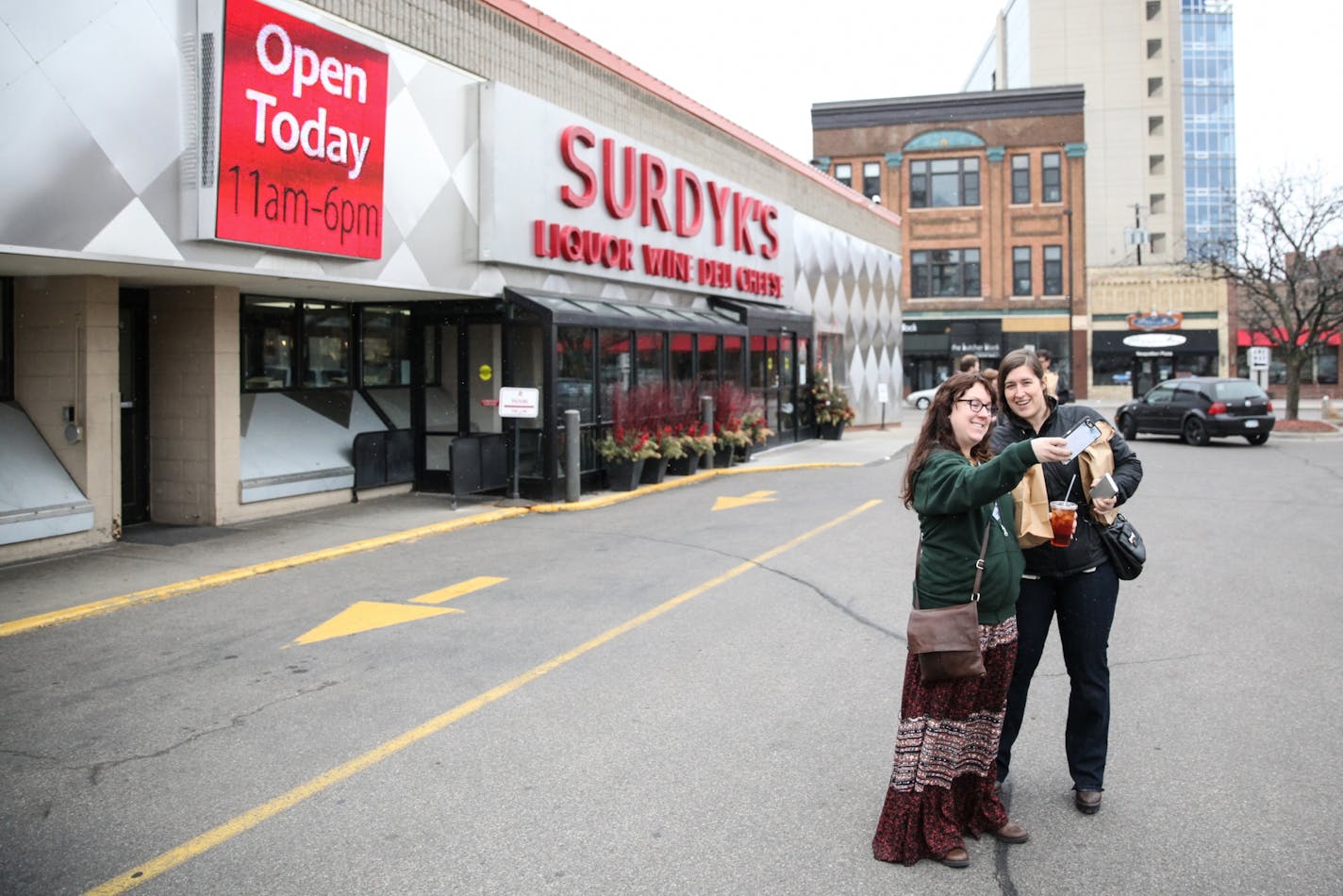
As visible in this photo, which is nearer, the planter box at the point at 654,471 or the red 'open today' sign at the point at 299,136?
the red 'open today' sign at the point at 299,136

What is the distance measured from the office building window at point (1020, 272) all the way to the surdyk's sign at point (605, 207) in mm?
32264

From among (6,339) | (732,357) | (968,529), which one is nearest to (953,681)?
(968,529)

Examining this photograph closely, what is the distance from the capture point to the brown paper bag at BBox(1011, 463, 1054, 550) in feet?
13.4

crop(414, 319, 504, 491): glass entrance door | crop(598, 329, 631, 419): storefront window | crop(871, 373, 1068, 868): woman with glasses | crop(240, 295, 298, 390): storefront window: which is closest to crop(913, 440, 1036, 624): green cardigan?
crop(871, 373, 1068, 868): woman with glasses

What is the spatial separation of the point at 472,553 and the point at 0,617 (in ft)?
13.2

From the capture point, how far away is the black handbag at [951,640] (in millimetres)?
3736

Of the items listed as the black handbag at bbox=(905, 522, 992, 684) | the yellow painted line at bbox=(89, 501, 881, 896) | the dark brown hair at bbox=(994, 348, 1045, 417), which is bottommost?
the yellow painted line at bbox=(89, 501, 881, 896)

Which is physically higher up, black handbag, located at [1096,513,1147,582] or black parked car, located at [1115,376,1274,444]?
black parked car, located at [1115,376,1274,444]

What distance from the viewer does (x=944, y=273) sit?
52719 millimetres

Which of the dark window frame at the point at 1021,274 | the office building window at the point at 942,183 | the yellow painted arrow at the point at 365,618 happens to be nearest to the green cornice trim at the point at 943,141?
the office building window at the point at 942,183

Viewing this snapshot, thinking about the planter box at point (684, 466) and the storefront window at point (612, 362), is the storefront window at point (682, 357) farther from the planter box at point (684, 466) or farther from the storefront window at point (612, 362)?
the storefront window at point (612, 362)

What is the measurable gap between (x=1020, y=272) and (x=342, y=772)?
51.5 metres

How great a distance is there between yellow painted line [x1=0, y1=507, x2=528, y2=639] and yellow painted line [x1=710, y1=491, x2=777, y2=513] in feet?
9.48

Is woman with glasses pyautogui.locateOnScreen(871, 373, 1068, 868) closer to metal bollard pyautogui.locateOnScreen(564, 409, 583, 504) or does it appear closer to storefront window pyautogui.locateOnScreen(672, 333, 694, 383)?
metal bollard pyautogui.locateOnScreen(564, 409, 583, 504)
